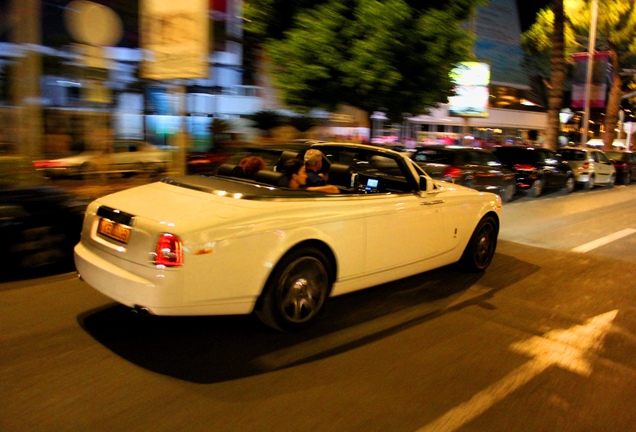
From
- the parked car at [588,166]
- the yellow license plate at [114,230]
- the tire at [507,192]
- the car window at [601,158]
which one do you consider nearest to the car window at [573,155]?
the parked car at [588,166]

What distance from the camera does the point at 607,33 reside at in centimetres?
3003

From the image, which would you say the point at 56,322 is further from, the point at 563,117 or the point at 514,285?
the point at 563,117

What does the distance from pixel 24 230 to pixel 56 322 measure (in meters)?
1.73

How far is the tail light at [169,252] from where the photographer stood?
156 inches

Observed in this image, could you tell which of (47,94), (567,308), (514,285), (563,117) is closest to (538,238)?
(514,285)

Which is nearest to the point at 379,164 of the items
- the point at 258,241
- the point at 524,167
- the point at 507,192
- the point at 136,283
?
the point at 258,241

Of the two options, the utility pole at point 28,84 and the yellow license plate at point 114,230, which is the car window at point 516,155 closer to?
the utility pole at point 28,84

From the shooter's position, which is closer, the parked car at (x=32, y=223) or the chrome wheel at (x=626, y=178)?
the parked car at (x=32, y=223)

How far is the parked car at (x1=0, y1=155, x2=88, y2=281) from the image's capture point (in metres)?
6.05

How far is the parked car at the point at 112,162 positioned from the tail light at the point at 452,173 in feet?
19.7

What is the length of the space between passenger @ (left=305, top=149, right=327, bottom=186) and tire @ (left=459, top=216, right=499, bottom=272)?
2.16 metres

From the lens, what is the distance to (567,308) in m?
5.88

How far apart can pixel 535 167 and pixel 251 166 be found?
41.5ft

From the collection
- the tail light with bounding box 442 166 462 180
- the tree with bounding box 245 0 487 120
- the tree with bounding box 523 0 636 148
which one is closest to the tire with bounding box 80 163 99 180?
the tree with bounding box 245 0 487 120
